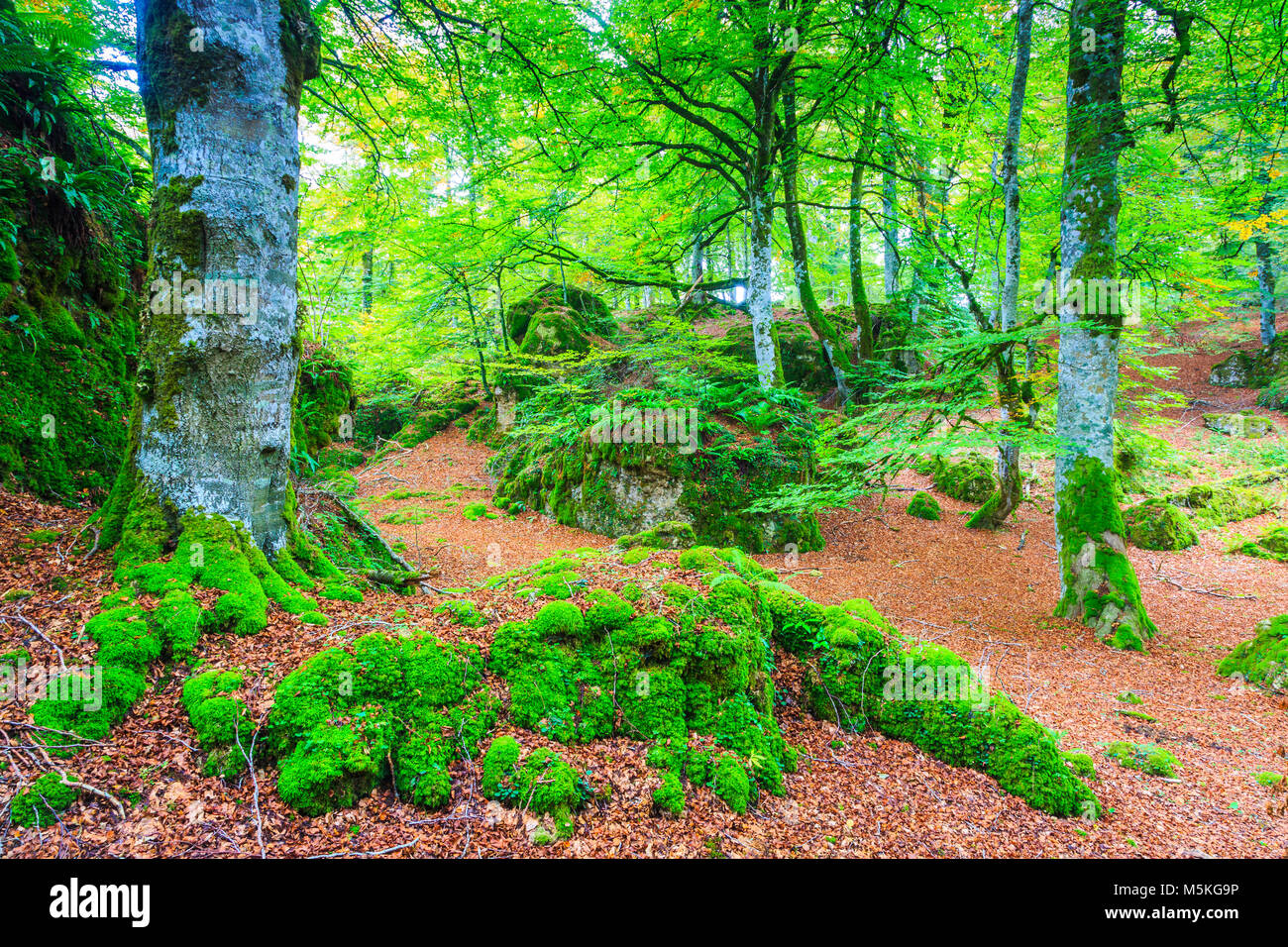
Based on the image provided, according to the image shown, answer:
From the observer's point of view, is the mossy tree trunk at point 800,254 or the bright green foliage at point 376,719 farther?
the mossy tree trunk at point 800,254

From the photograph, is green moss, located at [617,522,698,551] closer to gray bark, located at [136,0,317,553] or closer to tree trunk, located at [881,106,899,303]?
gray bark, located at [136,0,317,553]

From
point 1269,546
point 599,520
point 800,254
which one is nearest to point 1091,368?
point 1269,546

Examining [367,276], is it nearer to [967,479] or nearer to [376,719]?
[967,479]

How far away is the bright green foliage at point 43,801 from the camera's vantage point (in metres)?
1.76

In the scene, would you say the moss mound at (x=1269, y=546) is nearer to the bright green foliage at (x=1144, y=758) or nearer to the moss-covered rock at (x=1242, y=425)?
the moss-covered rock at (x=1242, y=425)

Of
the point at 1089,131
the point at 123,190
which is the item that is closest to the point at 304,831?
the point at 123,190

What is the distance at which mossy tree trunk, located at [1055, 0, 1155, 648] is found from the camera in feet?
19.9

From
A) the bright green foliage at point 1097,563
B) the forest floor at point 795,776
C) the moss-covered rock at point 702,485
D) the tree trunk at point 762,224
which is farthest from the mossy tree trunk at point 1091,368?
the tree trunk at point 762,224

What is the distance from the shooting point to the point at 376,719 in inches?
94.1

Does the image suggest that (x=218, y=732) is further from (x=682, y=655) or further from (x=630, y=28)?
(x=630, y=28)

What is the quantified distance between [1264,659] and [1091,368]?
133 inches

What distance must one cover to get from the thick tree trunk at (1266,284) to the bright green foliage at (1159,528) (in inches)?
551

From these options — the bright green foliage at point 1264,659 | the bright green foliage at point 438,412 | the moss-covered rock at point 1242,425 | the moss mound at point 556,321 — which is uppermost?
the moss mound at point 556,321
